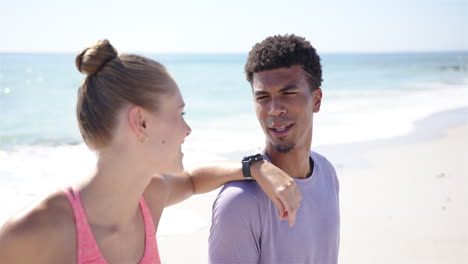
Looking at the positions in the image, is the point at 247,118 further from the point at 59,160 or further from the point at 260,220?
the point at 260,220

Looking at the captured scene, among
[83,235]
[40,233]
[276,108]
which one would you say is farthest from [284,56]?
[40,233]

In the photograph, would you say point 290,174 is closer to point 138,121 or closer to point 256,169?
point 256,169

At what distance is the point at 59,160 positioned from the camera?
1007cm

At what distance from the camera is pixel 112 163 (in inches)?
75.4

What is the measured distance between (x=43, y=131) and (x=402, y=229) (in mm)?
11015

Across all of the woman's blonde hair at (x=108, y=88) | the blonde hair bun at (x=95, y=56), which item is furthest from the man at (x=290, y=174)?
the blonde hair bun at (x=95, y=56)

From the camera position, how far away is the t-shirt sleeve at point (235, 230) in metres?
2.16

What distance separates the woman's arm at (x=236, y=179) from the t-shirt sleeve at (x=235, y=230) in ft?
0.35

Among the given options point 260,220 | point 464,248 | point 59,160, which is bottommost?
point 59,160

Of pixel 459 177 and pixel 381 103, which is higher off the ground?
pixel 459 177

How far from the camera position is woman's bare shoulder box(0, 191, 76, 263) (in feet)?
5.36

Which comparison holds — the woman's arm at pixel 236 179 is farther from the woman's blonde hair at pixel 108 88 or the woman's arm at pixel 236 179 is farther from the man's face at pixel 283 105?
the woman's blonde hair at pixel 108 88

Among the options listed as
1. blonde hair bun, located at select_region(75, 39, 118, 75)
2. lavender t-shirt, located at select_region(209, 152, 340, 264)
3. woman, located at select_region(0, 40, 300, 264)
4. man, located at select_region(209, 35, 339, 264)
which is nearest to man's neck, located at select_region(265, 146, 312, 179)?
man, located at select_region(209, 35, 339, 264)

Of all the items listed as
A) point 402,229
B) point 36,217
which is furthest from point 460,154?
point 36,217
